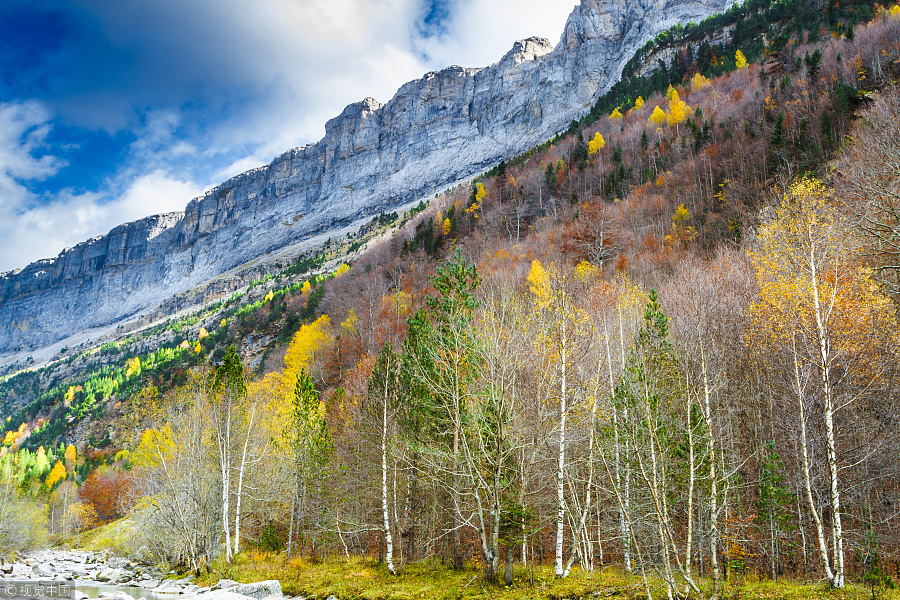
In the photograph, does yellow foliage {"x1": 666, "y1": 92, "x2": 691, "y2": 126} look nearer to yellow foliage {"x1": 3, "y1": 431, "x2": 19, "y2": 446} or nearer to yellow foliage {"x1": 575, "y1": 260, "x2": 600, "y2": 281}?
yellow foliage {"x1": 575, "y1": 260, "x2": 600, "y2": 281}

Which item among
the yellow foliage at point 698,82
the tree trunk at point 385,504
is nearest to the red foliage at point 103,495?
the tree trunk at point 385,504

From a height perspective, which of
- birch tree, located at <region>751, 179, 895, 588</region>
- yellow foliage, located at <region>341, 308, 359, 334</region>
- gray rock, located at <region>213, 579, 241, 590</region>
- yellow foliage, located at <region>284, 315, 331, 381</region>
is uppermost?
yellow foliage, located at <region>341, 308, 359, 334</region>

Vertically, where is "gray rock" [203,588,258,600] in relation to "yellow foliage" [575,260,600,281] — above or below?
below

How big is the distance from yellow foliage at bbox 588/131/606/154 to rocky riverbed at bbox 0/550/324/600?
73916 millimetres

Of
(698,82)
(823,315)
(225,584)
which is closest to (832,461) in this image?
(823,315)

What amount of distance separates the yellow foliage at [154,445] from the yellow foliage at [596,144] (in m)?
70.8

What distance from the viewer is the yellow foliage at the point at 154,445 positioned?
72.5ft

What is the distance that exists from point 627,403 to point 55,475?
9845 centimetres

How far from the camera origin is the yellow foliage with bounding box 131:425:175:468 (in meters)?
22.1

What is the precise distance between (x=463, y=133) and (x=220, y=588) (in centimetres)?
19067

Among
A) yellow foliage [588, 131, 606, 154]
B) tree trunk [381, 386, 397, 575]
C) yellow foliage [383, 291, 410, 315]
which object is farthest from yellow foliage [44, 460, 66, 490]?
yellow foliage [588, 131, 606, 154]

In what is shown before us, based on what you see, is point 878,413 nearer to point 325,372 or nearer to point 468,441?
point 468,441

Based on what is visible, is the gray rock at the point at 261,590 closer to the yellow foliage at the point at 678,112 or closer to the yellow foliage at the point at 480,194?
the yellow foliage at the point at 480,194

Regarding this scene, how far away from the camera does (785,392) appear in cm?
1688
